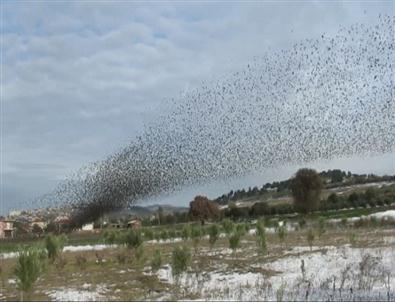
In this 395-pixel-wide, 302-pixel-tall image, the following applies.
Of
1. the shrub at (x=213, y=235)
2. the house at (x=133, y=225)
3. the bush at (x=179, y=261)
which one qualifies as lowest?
the bush at (x=179, y=261)

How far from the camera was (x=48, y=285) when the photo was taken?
50.8 ft

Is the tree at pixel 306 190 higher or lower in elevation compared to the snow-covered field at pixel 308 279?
higher

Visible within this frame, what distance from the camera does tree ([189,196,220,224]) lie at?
295 ft

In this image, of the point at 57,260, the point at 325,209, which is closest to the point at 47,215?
the point at 325,209

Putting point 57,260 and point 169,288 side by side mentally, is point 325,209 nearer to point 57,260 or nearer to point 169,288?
point 57,260

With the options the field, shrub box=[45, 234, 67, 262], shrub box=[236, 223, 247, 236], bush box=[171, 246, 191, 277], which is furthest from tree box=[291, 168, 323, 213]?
bush box=[171, 246, 191, 277]

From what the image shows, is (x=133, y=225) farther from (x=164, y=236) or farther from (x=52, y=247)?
(x=52, y=247)

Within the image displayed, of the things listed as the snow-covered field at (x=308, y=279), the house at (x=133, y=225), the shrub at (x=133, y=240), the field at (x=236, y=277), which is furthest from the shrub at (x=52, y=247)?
the house at (x=133, y=225)

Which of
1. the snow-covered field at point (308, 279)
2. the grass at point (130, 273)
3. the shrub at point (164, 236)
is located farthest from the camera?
the shrub at point (164, 236)

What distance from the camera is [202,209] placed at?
91375 millimetres

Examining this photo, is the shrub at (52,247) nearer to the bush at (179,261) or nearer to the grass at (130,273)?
the grass at (130,273)

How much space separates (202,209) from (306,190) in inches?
640

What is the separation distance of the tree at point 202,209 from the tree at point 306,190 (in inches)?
499

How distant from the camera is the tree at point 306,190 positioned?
85.6m
